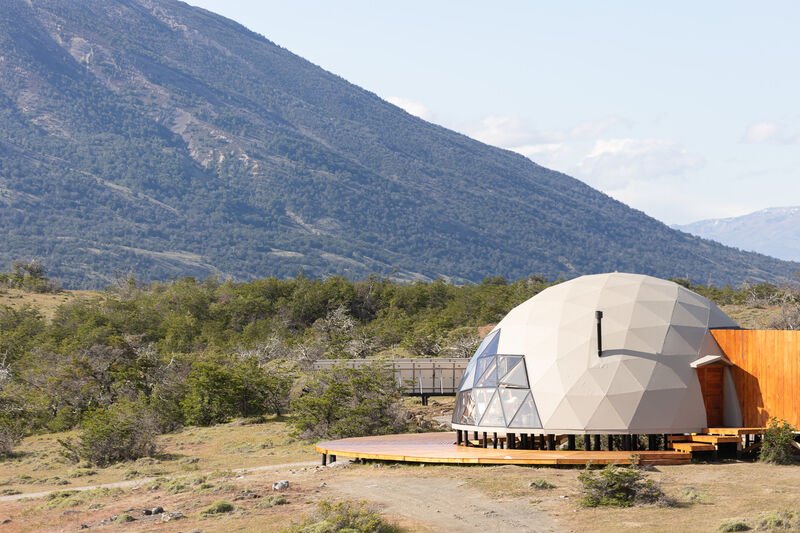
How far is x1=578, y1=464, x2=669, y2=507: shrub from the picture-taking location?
15.4m

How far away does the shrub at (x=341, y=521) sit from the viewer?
14023mm

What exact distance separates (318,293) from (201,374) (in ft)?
91.5

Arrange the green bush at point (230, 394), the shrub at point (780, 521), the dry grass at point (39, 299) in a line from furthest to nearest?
the dry grass at point (39, 299)
the green bush at point (230, 394)
the shrub at point (780, 521)

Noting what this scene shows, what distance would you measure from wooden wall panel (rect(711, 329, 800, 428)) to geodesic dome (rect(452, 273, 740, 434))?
345 mm

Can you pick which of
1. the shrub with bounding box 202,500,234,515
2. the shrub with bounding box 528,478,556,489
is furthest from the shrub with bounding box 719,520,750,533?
the shrub with bounding box 202,500,234,515

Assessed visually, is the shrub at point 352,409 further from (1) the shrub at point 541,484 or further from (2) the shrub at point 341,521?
(2) the shrub at point 341,521

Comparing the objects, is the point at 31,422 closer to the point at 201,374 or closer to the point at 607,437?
the point at 201,374

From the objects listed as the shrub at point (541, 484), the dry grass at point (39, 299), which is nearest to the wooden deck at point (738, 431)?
the shrub at point (541, 484)

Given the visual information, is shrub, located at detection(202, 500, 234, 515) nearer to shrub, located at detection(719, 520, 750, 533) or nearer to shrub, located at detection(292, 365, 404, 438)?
shrub, located at detection(719, 520, 750, 533)

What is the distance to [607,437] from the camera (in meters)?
20.5

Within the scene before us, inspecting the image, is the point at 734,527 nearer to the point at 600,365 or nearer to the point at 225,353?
the point at 600,365

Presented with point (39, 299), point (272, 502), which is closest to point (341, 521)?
point (272, 502)

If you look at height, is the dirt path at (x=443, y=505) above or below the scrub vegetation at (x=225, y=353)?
below

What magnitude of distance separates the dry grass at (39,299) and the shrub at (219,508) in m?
50.7
